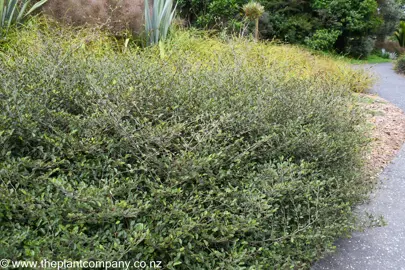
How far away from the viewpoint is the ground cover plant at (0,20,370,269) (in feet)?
4.94

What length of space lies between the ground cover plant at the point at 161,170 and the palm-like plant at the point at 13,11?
1.95m

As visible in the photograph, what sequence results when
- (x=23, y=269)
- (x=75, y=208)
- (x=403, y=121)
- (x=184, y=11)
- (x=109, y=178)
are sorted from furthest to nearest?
(x=184, y=11) → (x=403, y=121) → (x=109, y=178) → (x=75, y=208) → (x=23, y=269)

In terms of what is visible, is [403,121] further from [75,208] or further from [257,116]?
[75,208]

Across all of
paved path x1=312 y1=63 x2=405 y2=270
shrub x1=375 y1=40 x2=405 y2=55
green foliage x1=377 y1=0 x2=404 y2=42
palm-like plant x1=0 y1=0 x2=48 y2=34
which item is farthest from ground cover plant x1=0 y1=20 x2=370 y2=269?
shrub x1=375 y1=40 x2=405 y2=55

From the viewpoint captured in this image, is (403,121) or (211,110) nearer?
(211,110)

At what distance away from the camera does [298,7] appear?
43.8 ft

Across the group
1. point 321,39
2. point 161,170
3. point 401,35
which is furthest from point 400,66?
point 161,170

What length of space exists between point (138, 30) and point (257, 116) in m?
3.56

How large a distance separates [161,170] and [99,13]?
383 centimetres

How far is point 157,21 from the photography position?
520 centimetres

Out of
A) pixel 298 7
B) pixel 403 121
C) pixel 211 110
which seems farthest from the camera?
pixel 298 7

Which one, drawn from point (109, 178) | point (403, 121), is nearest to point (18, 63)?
point (109, 178)

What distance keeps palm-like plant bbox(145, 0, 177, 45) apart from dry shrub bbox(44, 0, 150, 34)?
0.58 feet

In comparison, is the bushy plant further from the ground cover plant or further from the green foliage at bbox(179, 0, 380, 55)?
the ground cover plant
